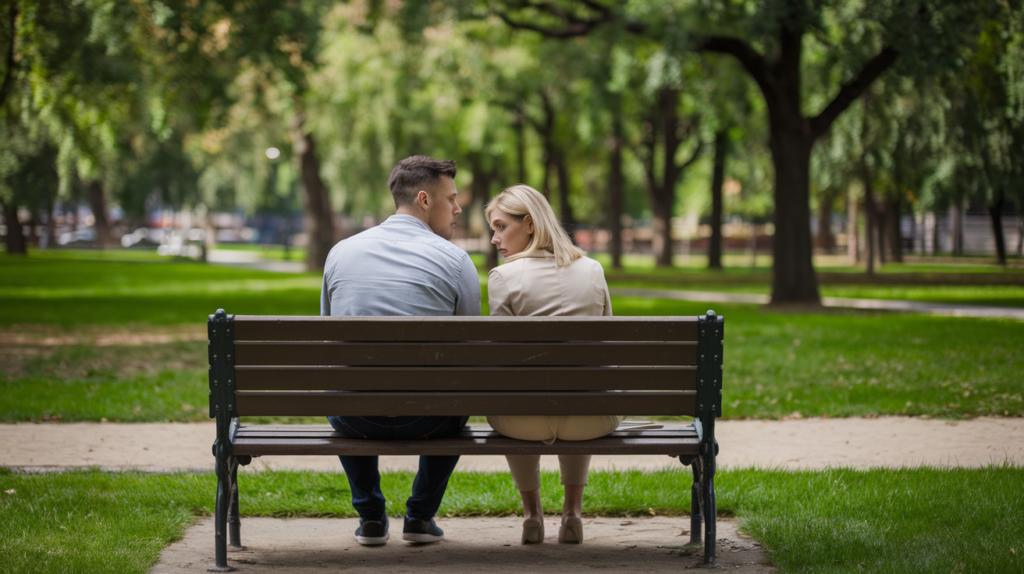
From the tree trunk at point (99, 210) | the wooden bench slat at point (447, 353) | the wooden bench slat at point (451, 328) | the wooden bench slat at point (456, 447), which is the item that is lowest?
the wooden bench slat at point (456, 447)

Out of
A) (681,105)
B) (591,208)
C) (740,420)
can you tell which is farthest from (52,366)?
(591,208)

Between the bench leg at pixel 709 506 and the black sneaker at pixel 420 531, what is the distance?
1.22 m

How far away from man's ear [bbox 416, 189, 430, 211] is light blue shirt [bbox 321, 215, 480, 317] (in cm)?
18

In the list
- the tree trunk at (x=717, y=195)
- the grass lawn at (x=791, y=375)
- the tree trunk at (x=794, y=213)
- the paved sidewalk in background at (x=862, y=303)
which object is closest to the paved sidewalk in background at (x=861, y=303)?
the paved sidewalk in background at (x=862, y=303)

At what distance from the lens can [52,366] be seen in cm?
1052

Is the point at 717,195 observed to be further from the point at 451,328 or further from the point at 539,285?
the point at 451,328

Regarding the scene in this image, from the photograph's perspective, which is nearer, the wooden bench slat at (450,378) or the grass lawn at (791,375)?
the wooden bench slat at (450,378)

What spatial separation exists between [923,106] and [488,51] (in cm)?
1078

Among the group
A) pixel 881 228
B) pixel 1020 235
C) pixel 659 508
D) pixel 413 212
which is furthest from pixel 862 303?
pixel 413 212

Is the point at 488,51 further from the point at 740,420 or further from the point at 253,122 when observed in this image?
the point at 740,420

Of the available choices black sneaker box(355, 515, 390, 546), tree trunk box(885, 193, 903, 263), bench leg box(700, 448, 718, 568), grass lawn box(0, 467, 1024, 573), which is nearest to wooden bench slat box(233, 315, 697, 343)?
bench leg box(700, 448, 718, 568)

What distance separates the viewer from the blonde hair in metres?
4.36

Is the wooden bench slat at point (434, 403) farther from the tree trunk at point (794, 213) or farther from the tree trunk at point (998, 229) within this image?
the tree trunk at point (998, 229)

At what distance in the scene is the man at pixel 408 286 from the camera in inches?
170
